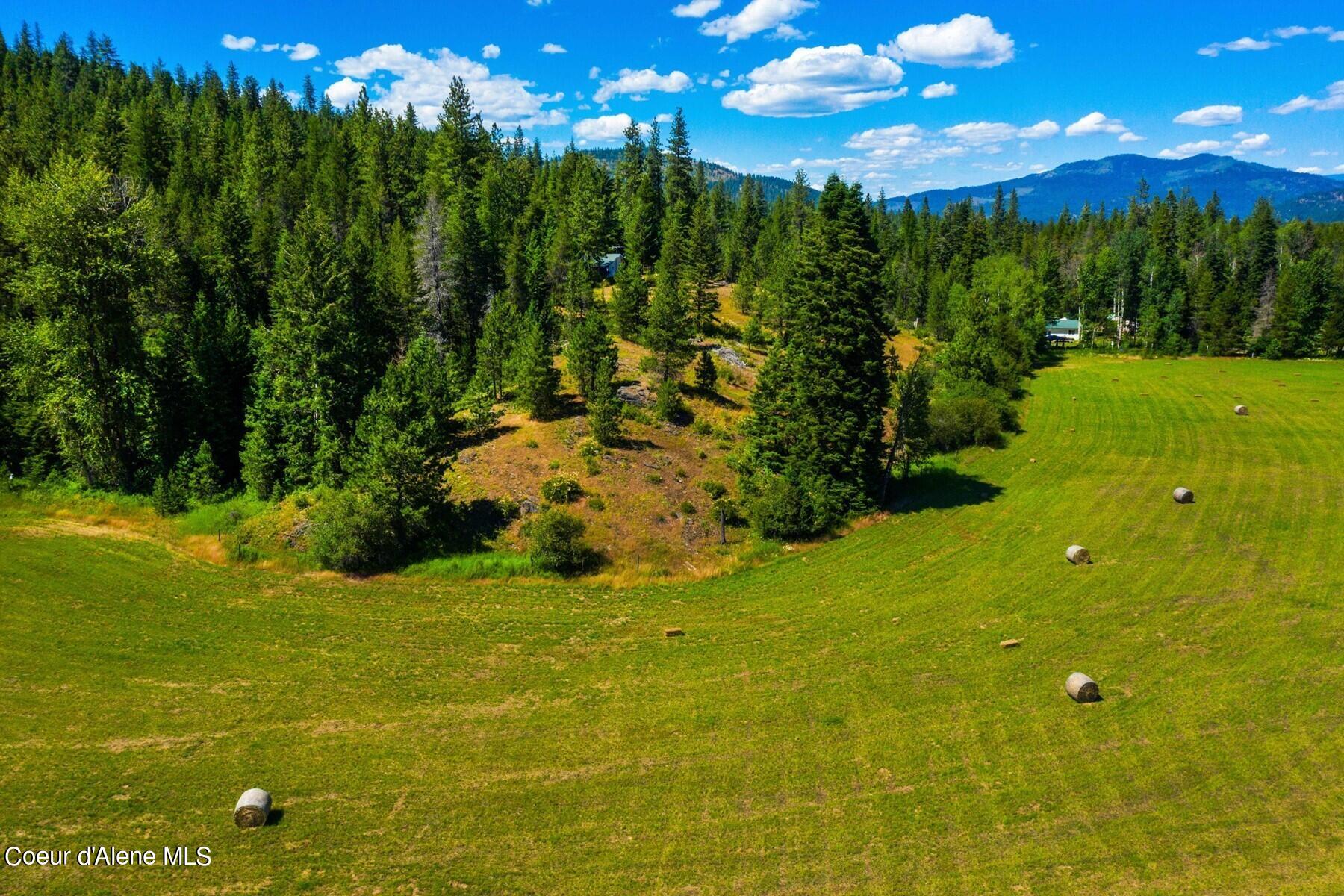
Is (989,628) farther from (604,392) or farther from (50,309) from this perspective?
(50,309)

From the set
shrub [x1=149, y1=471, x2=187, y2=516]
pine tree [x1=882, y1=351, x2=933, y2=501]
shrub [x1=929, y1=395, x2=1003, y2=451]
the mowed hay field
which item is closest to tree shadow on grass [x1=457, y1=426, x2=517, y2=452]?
the mowed hay field

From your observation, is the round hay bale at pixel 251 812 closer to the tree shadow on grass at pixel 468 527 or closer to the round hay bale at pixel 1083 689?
the tree shadow on grass at pixel 468 527

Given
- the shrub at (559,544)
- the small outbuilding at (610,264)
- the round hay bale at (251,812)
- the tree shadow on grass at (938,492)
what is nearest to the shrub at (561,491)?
the shrub at (559,544)

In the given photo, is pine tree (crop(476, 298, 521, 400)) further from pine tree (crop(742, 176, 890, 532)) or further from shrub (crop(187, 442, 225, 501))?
pine tree (crop(742, 176, 890, 532))

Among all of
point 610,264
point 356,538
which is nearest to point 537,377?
point 356,538

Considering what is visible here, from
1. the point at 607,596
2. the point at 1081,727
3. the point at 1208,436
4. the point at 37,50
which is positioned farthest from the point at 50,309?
the point at 37,50

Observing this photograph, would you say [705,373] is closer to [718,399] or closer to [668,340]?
[718,399]
